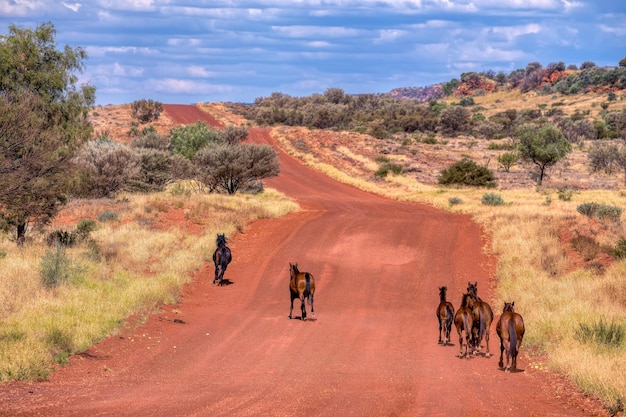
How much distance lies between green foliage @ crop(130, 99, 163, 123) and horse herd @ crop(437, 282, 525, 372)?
7478 cm

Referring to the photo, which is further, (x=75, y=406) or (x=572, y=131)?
(x=572, y=131)

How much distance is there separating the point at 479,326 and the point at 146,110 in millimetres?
78129

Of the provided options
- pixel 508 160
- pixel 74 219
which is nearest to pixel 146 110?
pixel 508 160

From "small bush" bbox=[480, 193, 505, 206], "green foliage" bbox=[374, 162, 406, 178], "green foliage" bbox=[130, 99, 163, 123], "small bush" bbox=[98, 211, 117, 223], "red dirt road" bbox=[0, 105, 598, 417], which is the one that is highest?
"green foliage" bbox=[130, 99, 163, 123]

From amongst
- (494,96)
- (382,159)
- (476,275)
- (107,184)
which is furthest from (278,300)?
(494,96)

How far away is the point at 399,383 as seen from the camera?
10.3 metres

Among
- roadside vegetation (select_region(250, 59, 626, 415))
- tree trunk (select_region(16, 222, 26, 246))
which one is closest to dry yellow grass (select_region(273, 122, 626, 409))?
roadside vegetation (select_region(250, 59, 626, 415))

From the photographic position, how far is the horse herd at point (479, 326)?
36.2 ft

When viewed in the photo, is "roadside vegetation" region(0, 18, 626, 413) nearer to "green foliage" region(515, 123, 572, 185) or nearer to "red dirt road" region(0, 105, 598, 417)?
"green foliage" region(515, 123, 572, 185)

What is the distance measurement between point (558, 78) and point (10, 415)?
151m

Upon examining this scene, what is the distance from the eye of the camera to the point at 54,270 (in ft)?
52.5

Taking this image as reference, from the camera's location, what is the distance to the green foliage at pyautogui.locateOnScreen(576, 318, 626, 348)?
40.8 ft

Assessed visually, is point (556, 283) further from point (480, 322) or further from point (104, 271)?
point (104, 271)

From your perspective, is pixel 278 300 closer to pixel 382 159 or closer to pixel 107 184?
pixel 107 184
